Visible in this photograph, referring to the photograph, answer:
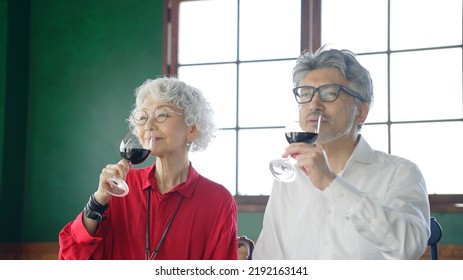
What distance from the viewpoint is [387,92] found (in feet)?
12.9

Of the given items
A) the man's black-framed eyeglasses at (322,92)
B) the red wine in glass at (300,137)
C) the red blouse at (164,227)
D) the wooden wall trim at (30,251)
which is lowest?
the wooden wall trim at (30,251)

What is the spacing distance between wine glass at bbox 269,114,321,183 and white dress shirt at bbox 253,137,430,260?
13 centimetres

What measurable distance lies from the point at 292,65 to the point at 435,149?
100 cm

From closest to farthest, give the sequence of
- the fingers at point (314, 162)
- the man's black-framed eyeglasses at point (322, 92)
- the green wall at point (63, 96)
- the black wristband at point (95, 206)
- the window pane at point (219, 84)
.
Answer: the fingers at point (314, 162), the black wristband at point (95, 206), the man's black-framed eyeglasses at point (322, 92), the window pane at point (219, 84), the green wall at point (63, 96)

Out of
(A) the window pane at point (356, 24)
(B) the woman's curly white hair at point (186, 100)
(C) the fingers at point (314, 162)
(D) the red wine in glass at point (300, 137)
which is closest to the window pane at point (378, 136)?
(A) the window pane at point (356, 24)

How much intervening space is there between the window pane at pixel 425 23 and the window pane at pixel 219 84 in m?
1.04

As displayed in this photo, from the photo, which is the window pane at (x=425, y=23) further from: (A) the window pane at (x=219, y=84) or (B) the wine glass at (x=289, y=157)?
(B) the wine glass at (x=289, y=157)

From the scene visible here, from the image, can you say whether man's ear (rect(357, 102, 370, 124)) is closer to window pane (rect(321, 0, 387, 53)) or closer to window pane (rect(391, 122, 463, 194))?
window pane (rect(391, 122, 463, 194))

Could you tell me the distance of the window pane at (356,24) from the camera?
159 inches

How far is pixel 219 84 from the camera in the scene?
4379 mm

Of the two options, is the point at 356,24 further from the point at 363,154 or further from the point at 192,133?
the point at 363,154

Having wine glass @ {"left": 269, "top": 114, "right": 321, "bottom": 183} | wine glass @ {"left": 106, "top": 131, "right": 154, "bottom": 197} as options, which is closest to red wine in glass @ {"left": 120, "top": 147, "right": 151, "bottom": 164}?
wine glass @ {"left": 106, "top": 131, "right": 154, "bottom": 197}

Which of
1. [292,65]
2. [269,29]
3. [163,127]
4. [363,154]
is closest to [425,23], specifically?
[292,65]
